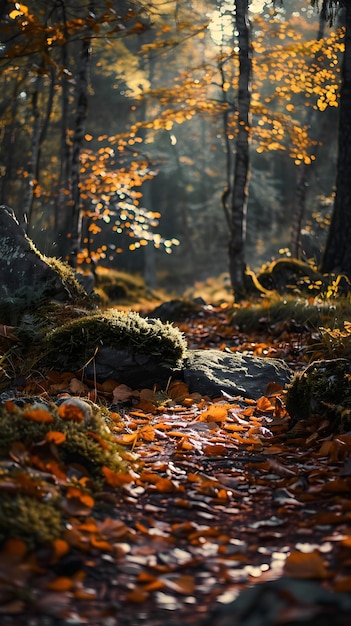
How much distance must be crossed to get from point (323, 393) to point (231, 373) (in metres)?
1.36

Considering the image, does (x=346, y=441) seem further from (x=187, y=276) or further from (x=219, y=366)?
(x=187, y=276)

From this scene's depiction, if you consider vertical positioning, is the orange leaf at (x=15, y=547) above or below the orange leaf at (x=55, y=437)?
below

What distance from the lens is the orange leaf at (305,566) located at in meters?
2.07

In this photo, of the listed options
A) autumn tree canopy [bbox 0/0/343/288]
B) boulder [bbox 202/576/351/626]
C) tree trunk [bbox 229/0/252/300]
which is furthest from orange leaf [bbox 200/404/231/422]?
tree trunk [bbox 229/0/252/300]

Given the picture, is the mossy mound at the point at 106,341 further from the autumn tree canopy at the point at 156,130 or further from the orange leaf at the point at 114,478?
the autumn tree canopy at the point at 156,130

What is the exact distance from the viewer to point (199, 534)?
2.58 metres

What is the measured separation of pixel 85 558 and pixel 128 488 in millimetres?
726

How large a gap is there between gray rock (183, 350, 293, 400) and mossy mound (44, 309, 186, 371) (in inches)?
7.8

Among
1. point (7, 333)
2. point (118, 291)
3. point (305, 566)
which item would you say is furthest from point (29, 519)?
point (118, 291)

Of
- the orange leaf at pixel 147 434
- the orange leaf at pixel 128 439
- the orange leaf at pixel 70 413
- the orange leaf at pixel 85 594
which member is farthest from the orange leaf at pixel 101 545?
the orange leaf at pixel 147 434

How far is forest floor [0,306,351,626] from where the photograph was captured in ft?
6.40

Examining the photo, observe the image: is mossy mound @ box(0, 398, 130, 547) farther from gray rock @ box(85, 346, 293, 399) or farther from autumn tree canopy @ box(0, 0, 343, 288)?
autumn tree canopy @ box(0, 0, 343, 288)

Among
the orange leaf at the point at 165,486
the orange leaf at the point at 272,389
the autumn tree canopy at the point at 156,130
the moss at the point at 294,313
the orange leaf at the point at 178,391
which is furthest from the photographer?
the autumn tree canopy at the point at 156,130

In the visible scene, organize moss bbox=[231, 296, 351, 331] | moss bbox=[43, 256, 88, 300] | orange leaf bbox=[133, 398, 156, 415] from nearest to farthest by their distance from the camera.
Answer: orange leaf bbox=[133, 398, 156, 415]
moss bbox=[43, 256, 88, 300]
moss bbox=[231, 296, 351, 331]
